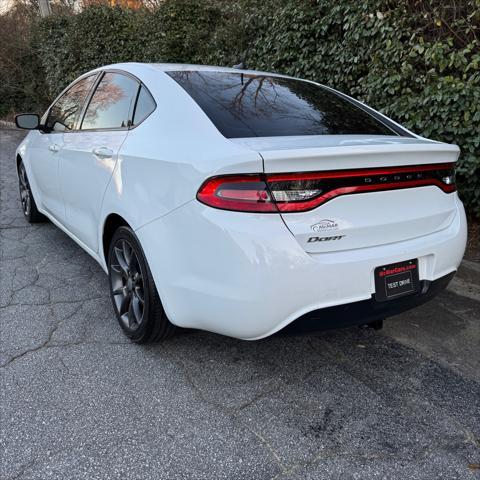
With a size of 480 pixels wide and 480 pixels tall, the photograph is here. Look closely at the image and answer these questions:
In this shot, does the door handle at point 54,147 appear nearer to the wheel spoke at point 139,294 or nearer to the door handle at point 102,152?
the door handle at point 102,152

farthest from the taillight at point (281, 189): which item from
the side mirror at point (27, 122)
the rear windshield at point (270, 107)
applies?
the side mirror at point (27, 122)

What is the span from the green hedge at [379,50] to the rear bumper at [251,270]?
2.18 metres

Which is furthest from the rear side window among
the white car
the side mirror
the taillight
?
the side mirror

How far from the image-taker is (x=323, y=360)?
2580mm

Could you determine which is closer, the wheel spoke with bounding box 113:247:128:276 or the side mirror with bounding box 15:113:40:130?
the wheel spoke with bounding box 113:247:128:276

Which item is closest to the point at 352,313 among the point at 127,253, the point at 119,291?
the point at 127,253

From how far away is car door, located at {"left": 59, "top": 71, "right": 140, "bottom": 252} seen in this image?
2773 millimetres

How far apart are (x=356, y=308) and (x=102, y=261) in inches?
67.6

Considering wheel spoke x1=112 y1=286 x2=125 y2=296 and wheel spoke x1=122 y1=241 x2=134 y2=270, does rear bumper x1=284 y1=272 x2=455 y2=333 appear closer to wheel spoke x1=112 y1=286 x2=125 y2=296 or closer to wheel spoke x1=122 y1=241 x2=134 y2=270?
wheel spoke x1=122 y1=241 x2=134 y2=270

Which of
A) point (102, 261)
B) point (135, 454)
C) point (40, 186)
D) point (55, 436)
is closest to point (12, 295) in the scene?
point (102, 261)

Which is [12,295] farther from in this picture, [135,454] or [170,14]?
[170,14]

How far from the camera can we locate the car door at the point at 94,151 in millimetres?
2773

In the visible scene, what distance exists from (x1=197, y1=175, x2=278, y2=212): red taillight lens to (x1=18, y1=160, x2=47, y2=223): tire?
337cm

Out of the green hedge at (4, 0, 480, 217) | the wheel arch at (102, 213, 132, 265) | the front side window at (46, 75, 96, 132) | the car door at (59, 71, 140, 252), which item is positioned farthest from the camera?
the green hedge at (4, 0, 480, 217)
